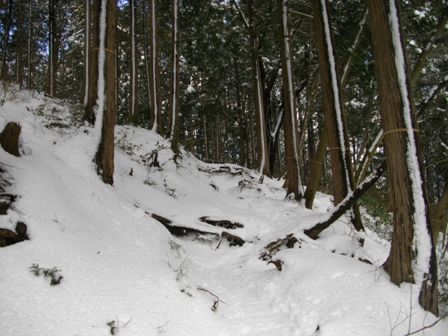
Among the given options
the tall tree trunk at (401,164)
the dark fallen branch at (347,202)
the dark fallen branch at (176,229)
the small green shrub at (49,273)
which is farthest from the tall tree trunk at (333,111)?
the small green shrub at (49,273)

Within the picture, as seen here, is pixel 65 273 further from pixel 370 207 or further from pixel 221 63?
pixel 221 63

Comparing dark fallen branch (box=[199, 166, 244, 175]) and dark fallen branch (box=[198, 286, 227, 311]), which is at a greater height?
dark fallen branch (box=[199, 166, 244, 175])

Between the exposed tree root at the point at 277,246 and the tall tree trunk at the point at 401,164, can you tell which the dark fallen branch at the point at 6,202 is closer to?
the exposed tree root at the point at 277,246

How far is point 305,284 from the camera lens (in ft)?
11.2

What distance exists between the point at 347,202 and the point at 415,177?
1237 millimetres

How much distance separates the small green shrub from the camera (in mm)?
2484

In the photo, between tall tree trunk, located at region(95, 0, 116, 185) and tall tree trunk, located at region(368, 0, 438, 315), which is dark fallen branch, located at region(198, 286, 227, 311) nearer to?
tall tree trunk, located at region(368, 0, 438, 315)

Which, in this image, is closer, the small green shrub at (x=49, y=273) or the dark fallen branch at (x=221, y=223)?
the small green shrub at (x=49, y=273)

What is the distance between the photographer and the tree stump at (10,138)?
3.82 meters

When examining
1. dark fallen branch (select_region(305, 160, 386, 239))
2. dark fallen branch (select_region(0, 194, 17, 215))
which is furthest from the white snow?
dark fallen branch (select_region(0, 194, 17, 215))

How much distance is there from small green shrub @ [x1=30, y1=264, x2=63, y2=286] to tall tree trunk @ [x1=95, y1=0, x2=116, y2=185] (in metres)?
2.47

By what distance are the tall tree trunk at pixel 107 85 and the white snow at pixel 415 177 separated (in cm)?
408

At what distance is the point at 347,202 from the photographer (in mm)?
4078

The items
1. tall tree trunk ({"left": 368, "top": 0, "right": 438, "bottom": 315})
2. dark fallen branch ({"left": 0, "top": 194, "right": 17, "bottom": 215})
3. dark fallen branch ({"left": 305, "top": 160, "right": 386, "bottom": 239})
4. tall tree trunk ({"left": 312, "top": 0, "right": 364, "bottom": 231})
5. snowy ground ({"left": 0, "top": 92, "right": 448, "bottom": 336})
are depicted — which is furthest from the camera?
tall tree trunk ({"left": 312, "top": 0, "right": 364, "bottom": 231})
